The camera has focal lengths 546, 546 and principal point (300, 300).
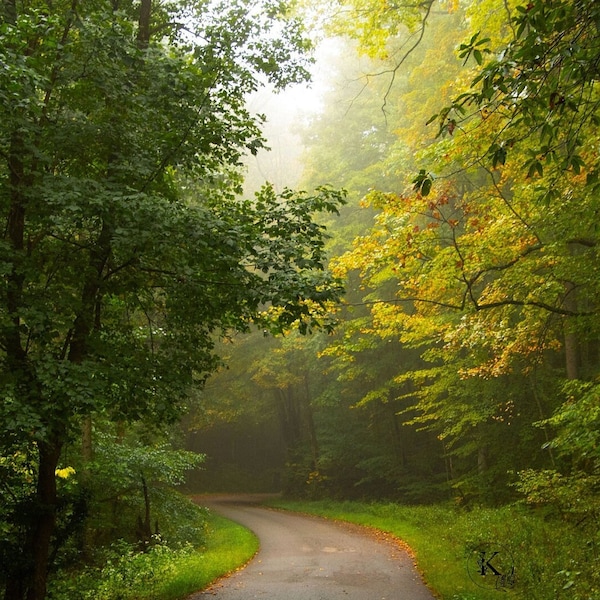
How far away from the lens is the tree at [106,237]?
5613 mm

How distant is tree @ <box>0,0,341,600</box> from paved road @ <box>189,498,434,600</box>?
403 cm

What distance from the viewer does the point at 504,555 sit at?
9.25 meters

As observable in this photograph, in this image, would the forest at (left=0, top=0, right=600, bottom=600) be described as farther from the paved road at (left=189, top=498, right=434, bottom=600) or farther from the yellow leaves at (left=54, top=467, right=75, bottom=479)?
the paved road at (left=189, top=498, right=434, bottom=600)

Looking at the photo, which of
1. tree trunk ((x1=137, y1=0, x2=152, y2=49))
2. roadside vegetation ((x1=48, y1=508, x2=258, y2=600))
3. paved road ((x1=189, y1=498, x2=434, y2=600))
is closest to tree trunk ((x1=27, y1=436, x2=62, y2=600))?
roadside vegetation ((x1=48, y1=508, x2=258, y2=600))

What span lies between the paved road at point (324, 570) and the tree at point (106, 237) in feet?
13.2

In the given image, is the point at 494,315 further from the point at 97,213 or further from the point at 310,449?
the point at 310,449

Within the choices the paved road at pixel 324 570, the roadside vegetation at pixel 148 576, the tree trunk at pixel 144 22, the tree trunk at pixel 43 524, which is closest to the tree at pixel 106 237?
the tree trunk at pixel 43 524

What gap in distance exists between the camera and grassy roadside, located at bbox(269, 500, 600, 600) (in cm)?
733

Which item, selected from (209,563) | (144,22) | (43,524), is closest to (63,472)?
(43,524)

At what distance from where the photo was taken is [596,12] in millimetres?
2799

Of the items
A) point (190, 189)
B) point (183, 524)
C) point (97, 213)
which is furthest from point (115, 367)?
point (183, 524)

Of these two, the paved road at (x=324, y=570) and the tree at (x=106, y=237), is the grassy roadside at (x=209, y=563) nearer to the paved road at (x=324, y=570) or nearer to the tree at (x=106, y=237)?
the paved road at (x=324, y=570)

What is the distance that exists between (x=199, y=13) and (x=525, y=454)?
1325 cm

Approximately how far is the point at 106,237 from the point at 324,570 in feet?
26.2
